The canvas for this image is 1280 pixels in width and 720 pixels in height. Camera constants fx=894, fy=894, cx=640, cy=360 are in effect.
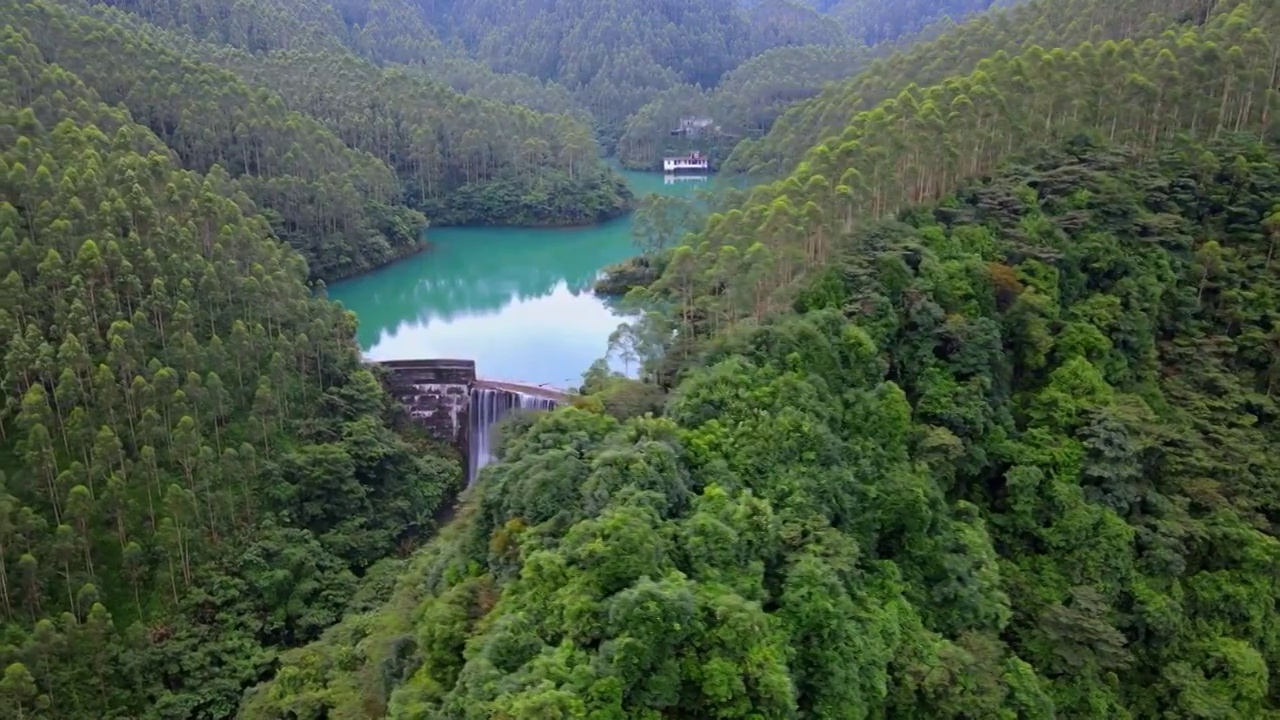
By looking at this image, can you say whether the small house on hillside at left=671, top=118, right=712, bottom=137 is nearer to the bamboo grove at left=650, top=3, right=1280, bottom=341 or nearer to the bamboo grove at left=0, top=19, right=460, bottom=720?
the bamboo grove at left=650, top=3, right=1280, bottom=341

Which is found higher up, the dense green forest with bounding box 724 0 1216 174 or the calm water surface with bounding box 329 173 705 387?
the dense green forest with bounding box 724 0 1216 174

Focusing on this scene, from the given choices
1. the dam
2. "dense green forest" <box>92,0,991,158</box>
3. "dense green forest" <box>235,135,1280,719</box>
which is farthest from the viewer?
"dense green forest" <box>92,0,991,158</box>

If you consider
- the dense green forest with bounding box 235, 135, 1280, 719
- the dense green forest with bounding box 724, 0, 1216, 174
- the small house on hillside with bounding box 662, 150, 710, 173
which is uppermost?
the dense green forest with bounding box 724, 0, 1216, 174

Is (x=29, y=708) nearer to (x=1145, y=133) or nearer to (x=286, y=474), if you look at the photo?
(x=286, y=474)

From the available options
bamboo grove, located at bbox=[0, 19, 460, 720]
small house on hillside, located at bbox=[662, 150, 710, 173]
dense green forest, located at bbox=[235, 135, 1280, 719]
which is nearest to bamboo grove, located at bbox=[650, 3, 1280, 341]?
dense green forest, located at bbox=[235, 135, 1280, 719]

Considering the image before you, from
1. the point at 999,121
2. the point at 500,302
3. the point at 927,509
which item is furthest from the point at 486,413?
the point at 999,121

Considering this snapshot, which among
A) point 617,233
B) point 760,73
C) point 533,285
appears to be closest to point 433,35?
point 760,73

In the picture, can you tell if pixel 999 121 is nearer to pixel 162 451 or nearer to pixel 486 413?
pixel 486 413
